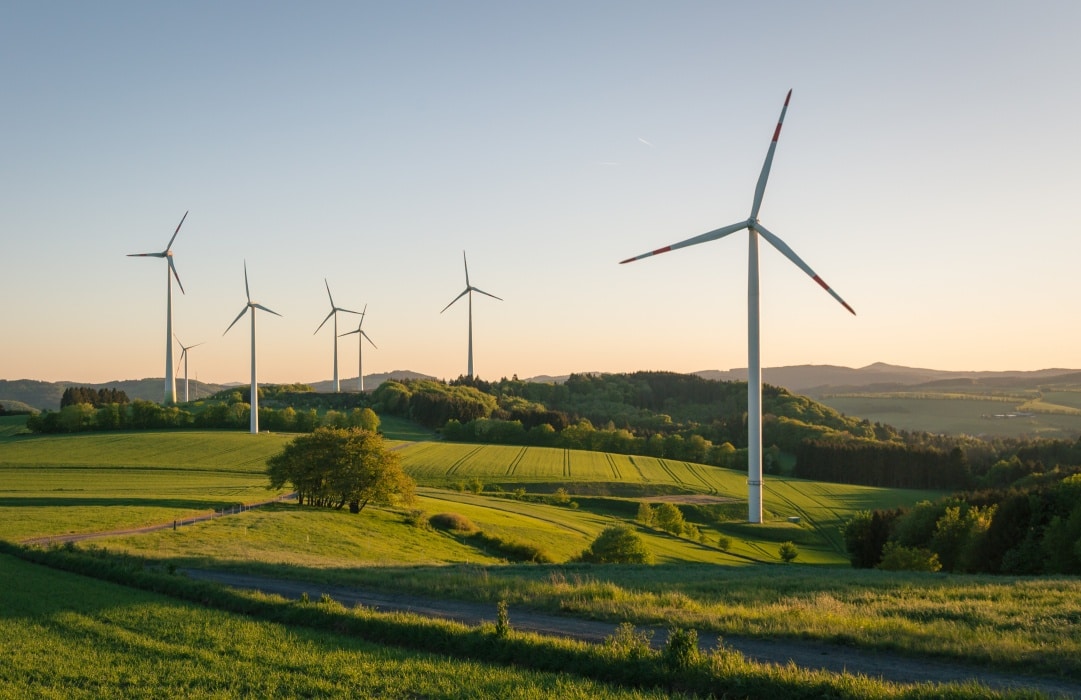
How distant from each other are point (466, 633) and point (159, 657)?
22.5ft

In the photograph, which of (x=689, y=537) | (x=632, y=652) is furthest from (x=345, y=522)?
(x=632, y=652)

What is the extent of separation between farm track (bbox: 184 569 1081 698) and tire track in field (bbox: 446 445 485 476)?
9934cm

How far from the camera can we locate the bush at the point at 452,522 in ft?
246

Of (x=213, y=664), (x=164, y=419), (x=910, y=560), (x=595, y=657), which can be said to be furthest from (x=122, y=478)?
(x=595, y=657)

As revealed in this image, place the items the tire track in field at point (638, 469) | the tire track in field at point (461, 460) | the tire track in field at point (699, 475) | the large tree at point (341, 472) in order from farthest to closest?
the tire track in field at point (638, 469) → the tire track in field at point (699, 475) → the tire track in field at point (461, 460) → the large tree at point (341, 472)

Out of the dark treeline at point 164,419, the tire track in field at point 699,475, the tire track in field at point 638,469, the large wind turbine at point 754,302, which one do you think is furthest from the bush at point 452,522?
the dark treeline at point 164,419

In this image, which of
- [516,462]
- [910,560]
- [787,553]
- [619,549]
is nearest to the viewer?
[910,560]

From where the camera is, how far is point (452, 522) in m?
75.9

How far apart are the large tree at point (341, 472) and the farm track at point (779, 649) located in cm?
5140

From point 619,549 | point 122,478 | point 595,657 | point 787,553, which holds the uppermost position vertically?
point 595,657

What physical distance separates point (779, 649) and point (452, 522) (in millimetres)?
59442

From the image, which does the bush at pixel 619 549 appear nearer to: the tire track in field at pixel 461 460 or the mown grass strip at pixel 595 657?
the mown grass strip at pixel 595 657

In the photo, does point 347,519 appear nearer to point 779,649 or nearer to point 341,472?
point 341,472

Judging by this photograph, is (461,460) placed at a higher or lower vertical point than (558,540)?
higher
